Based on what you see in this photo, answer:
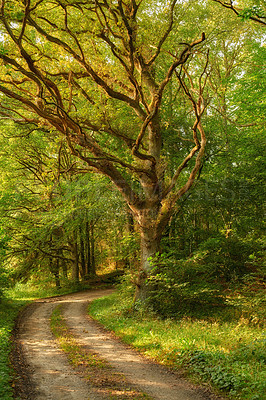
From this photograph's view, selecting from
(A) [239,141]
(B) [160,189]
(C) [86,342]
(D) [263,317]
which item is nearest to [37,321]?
(C) [86,342]

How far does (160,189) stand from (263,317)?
5906 millimetres

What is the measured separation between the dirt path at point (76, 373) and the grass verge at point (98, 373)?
140mm

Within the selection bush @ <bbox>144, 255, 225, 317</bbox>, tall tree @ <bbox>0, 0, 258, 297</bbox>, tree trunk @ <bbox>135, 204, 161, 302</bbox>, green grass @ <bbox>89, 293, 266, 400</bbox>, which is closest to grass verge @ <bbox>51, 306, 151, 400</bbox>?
green grass @ <bbox>89, 293, 266, 400</bbox>

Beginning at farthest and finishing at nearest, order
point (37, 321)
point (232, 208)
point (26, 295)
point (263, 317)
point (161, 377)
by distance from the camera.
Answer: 1. point (26, 295)
2. point (232, 208)
3. point (37, 321)
4. point (263, 317)
5. point (161, 377)

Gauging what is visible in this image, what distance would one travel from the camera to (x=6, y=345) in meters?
8.46

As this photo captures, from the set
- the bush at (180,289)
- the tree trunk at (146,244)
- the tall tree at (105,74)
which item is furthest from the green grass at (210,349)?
the tall tree at (105,74)

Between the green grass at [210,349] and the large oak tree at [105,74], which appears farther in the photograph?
the large oak tree at [105,74]

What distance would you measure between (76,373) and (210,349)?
2954 millimetres

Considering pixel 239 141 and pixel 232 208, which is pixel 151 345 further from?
pixel 239 141

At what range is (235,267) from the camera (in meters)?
14.4

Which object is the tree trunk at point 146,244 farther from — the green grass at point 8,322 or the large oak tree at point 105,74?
the green grass at point 8,322

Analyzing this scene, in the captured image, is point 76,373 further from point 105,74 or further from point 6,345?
point 105,74

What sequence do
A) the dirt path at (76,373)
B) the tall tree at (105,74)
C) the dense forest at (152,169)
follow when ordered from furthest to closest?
the tall tree at (105,74) → the dense forest at (152,169) → the dirt path at (76,373)

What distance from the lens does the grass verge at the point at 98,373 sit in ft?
18.1
